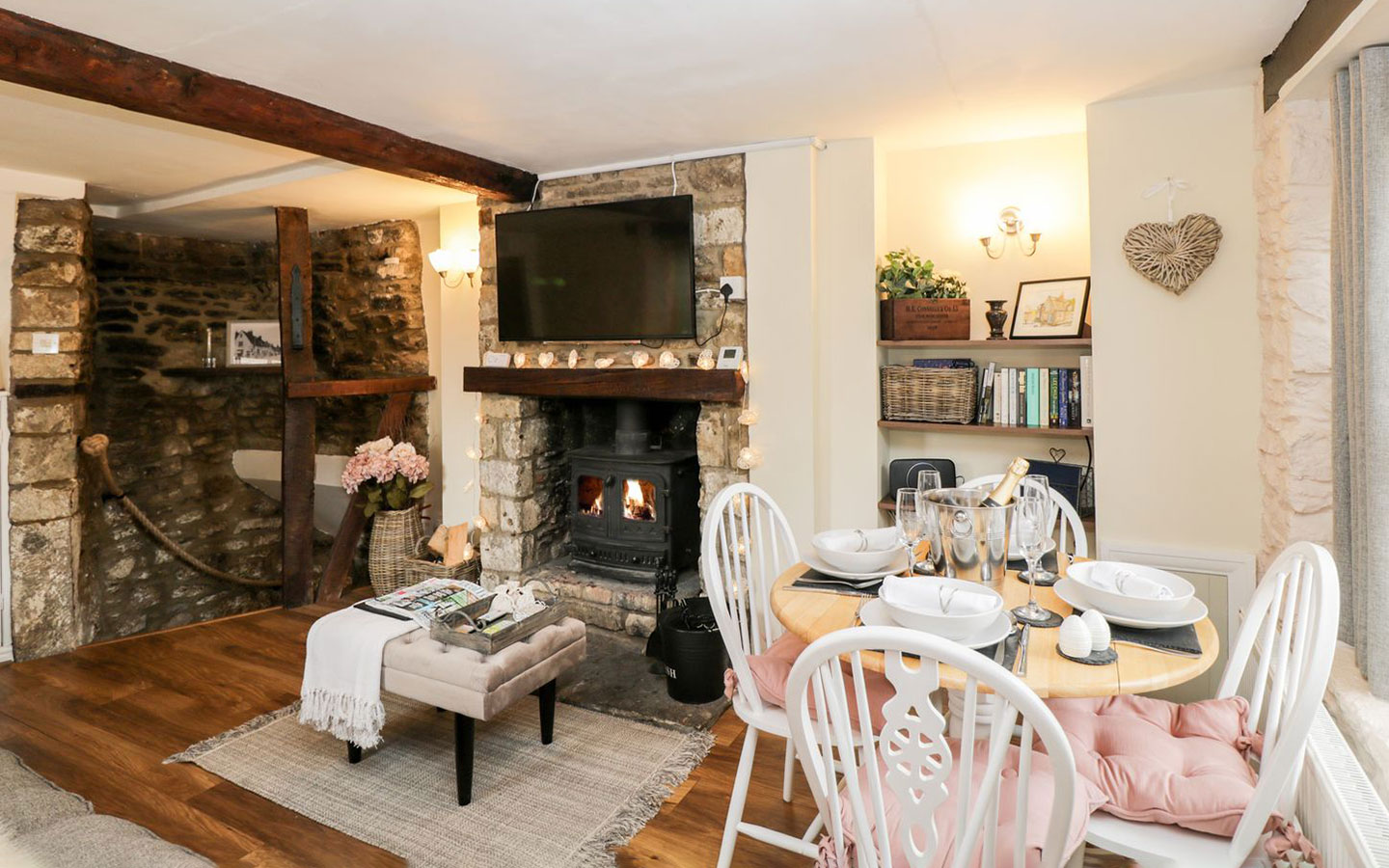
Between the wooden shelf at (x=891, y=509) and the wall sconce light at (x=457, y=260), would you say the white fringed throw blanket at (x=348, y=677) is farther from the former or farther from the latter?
the wall sconce light at (x=457, y=260)

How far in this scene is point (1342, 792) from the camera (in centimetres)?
143

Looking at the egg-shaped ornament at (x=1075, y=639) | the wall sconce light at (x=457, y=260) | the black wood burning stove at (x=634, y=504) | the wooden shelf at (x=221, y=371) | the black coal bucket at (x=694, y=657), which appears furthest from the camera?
the wooden shelf at (x=221, y=371)

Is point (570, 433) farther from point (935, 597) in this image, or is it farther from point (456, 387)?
point (935, 597)

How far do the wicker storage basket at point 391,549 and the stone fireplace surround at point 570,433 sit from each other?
562mm

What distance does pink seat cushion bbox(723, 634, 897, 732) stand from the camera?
171cm

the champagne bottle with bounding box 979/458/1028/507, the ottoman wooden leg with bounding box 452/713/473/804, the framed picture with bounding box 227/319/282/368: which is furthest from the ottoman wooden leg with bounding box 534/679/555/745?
the framed picture with bounding box 227/319/282/368

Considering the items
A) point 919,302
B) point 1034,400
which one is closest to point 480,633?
point 919,302

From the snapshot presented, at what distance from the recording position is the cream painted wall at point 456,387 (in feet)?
15.0

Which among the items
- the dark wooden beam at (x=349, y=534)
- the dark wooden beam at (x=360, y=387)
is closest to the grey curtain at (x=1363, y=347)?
the dark wooden beam at (x=360, y=387)

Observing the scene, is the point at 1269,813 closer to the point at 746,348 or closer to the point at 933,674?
the point at 933,674

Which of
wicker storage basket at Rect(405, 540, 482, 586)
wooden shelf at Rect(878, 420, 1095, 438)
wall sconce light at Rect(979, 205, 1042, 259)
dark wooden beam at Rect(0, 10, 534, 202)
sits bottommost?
wicker storage basket at Rect(405, 540, 482, 586)

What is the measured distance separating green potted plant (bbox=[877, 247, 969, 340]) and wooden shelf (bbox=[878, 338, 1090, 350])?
27mm

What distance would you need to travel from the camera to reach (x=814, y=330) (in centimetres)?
338

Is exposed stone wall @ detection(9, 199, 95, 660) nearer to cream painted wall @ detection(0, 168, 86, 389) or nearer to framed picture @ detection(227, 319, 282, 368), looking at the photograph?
cream painted wall @ detection(0, 168, 86, 389)
